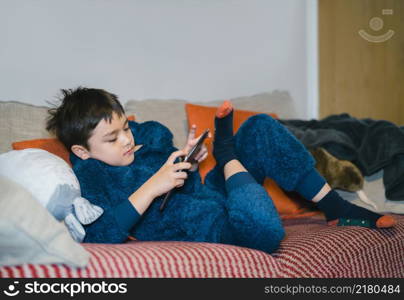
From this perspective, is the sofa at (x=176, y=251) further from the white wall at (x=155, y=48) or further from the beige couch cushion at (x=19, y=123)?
the white wall at (x=155, y=48)

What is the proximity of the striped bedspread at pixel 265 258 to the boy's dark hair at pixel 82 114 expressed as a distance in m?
0.36

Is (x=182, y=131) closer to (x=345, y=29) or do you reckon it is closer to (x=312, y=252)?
(x=312, y=252)

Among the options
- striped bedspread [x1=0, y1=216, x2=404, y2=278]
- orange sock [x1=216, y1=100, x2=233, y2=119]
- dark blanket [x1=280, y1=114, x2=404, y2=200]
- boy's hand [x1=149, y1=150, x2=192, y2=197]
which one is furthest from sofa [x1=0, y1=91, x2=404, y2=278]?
orange sock [x1=216, y1=100, x2=233, y2=119]

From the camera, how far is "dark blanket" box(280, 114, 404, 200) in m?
1.80

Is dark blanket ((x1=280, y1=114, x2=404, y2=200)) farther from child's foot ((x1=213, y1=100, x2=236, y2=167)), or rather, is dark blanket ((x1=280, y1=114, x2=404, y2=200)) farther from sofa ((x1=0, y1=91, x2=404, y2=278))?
child's foot ((x1=213, y1=100, x2=236, y2=167))

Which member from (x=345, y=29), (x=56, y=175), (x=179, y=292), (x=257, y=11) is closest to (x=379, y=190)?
(x=179, y=292)

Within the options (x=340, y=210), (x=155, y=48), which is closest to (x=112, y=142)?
(x=340, y=210)

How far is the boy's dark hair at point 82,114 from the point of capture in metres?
1.34

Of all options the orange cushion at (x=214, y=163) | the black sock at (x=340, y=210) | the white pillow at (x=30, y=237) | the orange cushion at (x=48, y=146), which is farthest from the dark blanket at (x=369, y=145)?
the white pillow at (x=30, y=237)

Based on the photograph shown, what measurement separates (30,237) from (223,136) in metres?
0.77

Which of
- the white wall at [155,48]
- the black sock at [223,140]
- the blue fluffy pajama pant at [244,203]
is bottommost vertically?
the blue fluffy pajama pant at [244,203]

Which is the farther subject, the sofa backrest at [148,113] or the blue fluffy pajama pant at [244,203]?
the sofa backrest at [148,113]

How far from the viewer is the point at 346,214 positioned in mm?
1422

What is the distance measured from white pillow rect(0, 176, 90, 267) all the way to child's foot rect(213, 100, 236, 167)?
0.65 m
